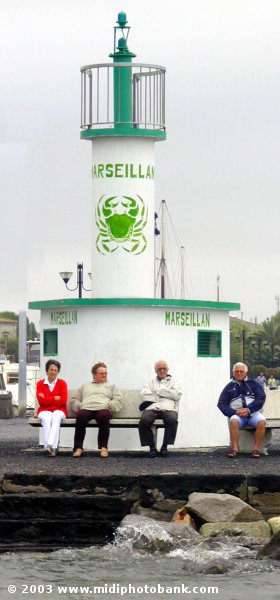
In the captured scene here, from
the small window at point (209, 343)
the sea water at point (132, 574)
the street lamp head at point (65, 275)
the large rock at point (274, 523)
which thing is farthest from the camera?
the street lamp head at point (65, 275)

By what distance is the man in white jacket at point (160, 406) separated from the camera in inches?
675

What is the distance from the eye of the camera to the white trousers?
17094mm

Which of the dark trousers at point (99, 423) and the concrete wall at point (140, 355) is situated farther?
the concrete wall at point (140, 355)

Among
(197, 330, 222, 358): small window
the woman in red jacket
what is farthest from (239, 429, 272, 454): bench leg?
the woman in red jacket

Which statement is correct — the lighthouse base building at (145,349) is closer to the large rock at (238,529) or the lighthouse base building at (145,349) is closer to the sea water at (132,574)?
the large rock at (238,529)

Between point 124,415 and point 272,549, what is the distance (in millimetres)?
4711

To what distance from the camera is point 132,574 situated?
12461 mm

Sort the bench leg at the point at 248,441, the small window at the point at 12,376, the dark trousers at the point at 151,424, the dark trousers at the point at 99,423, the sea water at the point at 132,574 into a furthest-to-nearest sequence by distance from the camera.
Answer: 1. the small window at the point at 12,376
2. the bench leg at the point at 248,441
3. the dark trousers at the point at 151,424
4. the dark trousers at the point at 99,423
5. the sea water at the point at 132,574

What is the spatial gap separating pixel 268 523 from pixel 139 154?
6.64m

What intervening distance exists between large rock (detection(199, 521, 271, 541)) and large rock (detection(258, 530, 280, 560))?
47 centimetres

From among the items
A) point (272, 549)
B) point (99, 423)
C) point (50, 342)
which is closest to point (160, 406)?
point (99, 423)

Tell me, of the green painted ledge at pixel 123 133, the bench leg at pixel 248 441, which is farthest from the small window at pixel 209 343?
the green painted ledge at pixel 123 133

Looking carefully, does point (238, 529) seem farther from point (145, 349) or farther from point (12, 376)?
point (12, 376)

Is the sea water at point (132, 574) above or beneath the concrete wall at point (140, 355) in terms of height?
beneath
